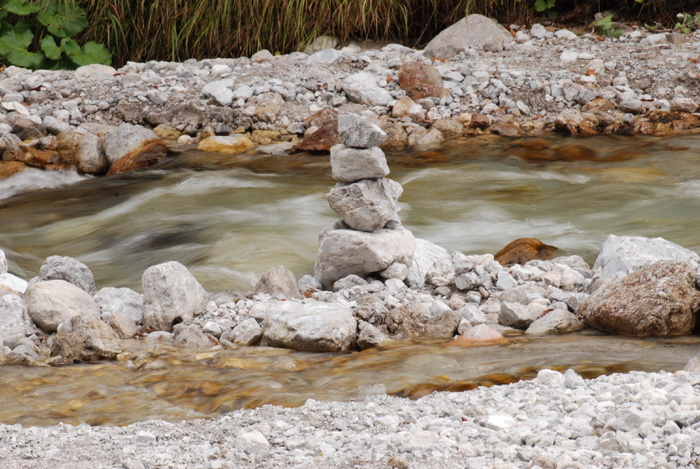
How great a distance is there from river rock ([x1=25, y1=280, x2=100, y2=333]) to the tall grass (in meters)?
7.53

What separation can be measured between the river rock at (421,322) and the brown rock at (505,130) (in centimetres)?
516

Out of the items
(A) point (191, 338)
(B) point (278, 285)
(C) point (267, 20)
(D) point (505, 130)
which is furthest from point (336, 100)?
(A) point (191, 338)

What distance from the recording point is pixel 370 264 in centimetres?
473

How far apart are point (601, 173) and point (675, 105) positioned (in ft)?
7.47

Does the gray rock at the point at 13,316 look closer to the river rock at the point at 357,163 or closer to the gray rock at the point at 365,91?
the river rock at the point at 357,163

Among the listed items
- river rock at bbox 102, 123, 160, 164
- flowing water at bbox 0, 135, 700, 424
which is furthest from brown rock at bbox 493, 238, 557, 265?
river rock at bbox 102, 123, 160, 164

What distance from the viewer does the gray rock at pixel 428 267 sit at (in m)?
4.82

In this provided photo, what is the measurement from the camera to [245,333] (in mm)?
4168

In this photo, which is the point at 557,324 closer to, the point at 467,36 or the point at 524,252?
the point at 524,252

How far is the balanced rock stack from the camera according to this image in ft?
15.4

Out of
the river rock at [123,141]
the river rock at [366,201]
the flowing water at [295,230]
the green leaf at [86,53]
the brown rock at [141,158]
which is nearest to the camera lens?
the flowing water at [295,230]

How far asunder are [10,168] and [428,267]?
5263mm

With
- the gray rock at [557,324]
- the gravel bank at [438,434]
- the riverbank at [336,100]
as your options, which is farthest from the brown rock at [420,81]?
the gravel bank at [438,434]

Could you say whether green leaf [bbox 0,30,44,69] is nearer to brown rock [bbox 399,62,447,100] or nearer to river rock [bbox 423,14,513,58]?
brown rock [bbox 399,62,447,100]
